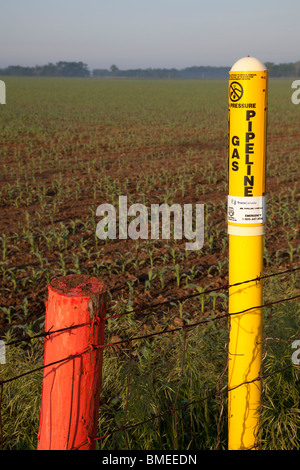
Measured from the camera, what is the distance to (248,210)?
253cm

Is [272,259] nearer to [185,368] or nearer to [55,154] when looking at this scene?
[185,368]

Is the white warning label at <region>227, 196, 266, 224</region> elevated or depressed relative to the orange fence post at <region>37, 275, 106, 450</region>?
elevated

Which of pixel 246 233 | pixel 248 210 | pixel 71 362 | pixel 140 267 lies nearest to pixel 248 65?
pixel 248 210

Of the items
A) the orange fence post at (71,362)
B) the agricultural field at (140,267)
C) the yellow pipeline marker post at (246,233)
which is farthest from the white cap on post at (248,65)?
the agricultural field at (140,267)

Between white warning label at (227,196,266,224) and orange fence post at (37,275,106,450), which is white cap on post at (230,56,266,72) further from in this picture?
orange fence post at (37,275,106,450)

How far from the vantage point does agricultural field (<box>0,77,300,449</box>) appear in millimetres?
3387

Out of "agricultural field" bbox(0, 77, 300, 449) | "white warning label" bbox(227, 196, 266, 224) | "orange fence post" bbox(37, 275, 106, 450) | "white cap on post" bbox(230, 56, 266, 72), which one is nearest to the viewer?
"orange fence post" bbox(37, 275, 106, 450)

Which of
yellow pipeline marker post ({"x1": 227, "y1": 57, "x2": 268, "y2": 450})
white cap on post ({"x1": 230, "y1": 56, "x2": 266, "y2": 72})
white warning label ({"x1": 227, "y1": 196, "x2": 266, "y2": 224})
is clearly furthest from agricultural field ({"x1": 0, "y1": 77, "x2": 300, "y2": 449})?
white cap on post ({"x1": 230, "y1": 56, "x2": 266, "y2": 72})

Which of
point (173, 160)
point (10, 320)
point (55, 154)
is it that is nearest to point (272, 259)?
point (10, 320)

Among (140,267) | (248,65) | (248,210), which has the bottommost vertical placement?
(140,267)

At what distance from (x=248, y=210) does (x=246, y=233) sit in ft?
0.39

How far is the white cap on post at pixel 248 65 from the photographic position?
93.3 inches

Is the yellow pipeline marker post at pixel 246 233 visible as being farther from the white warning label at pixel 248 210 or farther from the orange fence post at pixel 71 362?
the orange fence post at pixel 71 362

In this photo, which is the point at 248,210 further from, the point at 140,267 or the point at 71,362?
the point at 140,267
